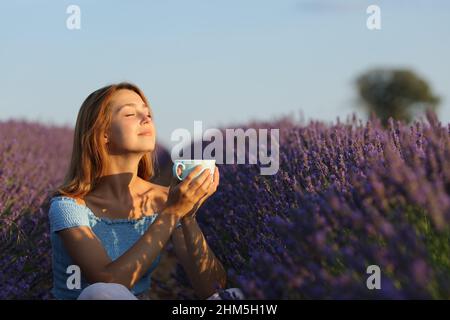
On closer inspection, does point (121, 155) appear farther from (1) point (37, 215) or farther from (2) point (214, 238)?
(1) point (37, 215)

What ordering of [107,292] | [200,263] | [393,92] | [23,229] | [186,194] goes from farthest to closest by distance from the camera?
[393,92], [23,229], [200,263], [186,194], [107,292]

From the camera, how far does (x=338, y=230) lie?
2227mm

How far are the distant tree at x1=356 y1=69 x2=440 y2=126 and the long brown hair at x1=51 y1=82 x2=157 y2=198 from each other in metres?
22.8

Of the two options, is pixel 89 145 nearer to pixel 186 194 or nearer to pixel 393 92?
pixel 186 194

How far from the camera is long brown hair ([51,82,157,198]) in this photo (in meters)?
3.10

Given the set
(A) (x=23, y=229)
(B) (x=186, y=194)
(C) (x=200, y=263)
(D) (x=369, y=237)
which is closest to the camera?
(D) (x=369, y=237)

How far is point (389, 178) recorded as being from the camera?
217cm

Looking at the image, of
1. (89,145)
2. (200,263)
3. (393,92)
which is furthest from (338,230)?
(393,92)

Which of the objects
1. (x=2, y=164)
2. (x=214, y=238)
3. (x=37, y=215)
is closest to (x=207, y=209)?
(x=214, y=238)

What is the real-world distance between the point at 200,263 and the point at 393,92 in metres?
24.0

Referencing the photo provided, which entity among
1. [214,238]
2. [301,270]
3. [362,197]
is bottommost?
[214,238]

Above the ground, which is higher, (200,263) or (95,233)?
(95,233)

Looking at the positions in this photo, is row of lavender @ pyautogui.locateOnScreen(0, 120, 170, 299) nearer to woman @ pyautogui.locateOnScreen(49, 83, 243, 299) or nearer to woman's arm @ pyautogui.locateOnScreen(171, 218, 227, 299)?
woman @ pyautogui.locateOnScreen(49, 83, 243, 299)
